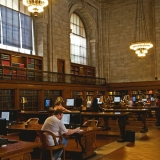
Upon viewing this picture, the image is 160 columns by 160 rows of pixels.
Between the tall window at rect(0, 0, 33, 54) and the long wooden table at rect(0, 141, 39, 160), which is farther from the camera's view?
the tall window at rect(0, 0, 33, 54)

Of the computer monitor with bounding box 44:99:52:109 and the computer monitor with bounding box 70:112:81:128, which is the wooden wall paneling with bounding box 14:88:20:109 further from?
the computer monitor with bounding box 70:112:81:128

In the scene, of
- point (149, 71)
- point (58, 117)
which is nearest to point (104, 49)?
point (149, 71)

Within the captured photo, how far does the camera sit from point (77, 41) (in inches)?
788

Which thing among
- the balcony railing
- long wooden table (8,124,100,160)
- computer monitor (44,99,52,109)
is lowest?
long wooden table (8,124,100,160)

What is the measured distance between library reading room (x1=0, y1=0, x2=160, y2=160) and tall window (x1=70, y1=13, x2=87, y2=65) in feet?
0.23

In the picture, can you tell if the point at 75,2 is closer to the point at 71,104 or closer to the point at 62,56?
the point at 62,56

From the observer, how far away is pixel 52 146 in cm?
512

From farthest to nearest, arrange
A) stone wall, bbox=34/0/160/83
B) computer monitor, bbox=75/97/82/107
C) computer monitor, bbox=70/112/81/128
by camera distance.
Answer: stone wall, bbox=34/0/160/83 → computer monitor, bbox=75/97/82/107 → computer monitor, bbox=70/112/81/128

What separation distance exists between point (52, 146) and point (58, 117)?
550 millimetres

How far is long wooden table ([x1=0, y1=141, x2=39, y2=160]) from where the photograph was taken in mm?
3540

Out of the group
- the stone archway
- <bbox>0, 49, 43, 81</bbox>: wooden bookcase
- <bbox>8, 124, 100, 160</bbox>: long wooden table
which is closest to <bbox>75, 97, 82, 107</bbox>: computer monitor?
<bbox>0, 49, 43, 81</bbox>: wooden bookcase

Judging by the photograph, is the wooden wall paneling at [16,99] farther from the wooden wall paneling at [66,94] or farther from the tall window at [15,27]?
the wooden wall paneling at [66,94]

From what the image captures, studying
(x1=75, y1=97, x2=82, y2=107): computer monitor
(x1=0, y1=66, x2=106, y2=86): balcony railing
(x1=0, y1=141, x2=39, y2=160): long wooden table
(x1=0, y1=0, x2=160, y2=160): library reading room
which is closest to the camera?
(x1=0, y1=141, x2=39, y2=160): long wooden table

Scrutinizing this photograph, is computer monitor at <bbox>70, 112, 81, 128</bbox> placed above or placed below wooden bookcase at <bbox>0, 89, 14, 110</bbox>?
below
